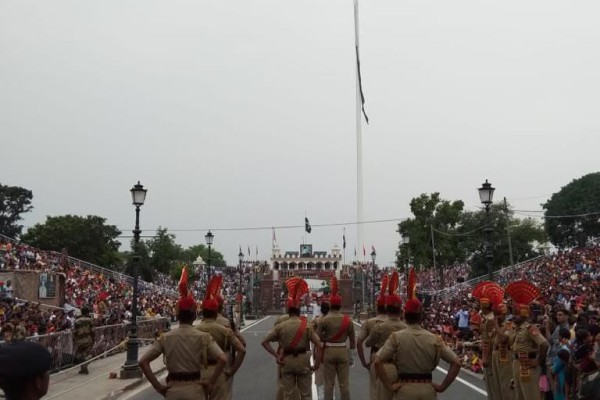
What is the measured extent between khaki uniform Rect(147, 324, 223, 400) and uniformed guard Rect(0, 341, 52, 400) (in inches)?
154

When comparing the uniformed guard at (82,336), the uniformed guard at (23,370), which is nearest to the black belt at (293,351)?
the uniformed guard at (23,370)

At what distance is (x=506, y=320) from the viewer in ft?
33.4

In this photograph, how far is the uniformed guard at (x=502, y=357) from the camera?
9.74 metres

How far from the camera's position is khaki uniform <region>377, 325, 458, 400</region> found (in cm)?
621

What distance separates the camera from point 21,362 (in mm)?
2809

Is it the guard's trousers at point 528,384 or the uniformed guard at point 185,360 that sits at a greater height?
the uniformed guard at point 185,360

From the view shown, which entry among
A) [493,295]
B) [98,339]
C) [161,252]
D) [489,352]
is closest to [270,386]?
[489,352]

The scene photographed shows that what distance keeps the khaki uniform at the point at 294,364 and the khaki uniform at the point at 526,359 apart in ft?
10.2

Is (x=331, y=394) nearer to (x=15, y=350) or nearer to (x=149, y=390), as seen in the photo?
(x=149, y=390)

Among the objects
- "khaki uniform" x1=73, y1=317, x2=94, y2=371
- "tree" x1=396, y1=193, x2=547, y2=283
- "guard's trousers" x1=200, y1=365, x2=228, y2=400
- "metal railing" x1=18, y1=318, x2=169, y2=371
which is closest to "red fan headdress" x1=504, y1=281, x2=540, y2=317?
"guard's trousers" x1=200, y1=365, x2=228, y2=400

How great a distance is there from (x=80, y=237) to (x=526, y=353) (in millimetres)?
78525

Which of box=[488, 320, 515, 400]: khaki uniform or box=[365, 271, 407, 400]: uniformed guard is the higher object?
box=[365, 271, 407, 400]: uniformed guard

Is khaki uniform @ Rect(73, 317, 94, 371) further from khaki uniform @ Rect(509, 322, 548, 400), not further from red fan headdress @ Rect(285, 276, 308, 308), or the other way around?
khaki uniform @ Rect(509, 322, 548, 400)

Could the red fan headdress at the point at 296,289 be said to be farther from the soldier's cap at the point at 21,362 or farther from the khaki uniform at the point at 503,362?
the soldier's cap at the point at 21,362
